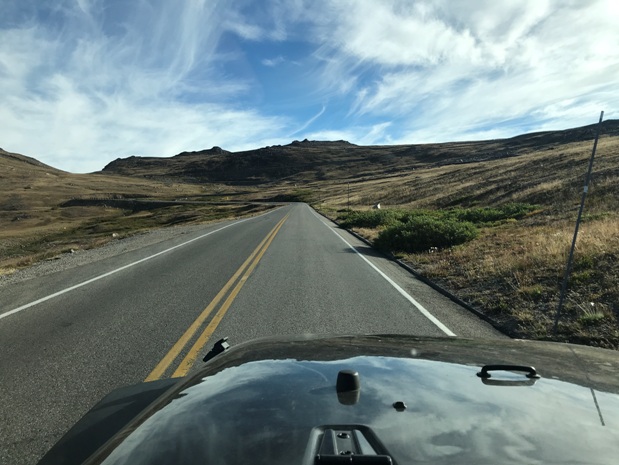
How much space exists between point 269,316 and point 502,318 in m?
3.89

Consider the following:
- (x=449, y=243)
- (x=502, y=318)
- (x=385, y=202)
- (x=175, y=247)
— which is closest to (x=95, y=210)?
(x=385, y=202)

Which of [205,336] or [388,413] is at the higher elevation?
[388,413]

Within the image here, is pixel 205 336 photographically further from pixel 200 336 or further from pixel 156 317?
pixel 156 317

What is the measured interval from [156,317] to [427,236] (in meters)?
11.6

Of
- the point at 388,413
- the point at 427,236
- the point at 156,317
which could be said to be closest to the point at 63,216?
the point at 427,236

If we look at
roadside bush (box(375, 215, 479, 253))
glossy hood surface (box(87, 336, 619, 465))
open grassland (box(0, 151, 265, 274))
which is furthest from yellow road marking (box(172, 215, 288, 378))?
open grassland (box(0, 151, 265, 274))

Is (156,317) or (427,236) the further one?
(427,236)

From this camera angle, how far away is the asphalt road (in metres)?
4.32

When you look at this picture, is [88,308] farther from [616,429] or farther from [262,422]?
[616,429]

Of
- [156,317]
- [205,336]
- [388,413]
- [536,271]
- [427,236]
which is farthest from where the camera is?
[427,236]

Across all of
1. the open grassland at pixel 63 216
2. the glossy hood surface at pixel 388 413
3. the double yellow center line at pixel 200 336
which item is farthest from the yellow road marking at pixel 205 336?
the open grassland at pixel 63 216

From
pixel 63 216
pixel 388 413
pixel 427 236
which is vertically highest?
pixel 388 413

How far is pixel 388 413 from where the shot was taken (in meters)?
1.87

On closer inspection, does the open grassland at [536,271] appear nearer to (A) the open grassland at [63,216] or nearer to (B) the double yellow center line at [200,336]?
(B) the double yellow center line at [200,336]
